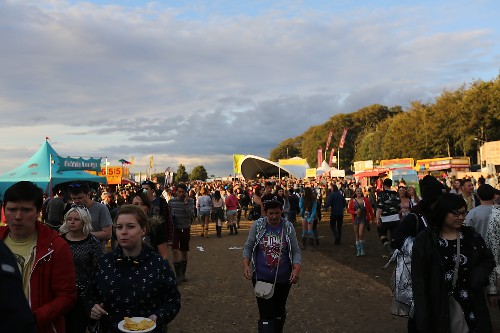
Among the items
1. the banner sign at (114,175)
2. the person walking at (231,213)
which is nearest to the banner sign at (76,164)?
the person walking at (231,213)

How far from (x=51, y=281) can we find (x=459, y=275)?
276cm

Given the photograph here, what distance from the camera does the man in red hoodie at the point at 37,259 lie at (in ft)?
8.32

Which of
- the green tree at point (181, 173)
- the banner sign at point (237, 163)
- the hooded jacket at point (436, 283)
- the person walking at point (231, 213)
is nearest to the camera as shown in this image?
the hooded jacket at point (436, 283)

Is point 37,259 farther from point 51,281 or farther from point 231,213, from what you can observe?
point 231,213

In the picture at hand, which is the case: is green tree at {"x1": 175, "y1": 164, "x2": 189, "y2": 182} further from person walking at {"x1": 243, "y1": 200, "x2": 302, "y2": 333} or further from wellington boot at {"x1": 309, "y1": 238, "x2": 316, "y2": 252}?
person walking at {"x1": 243, "y1": 200, "x2": 302, "y2": 333}

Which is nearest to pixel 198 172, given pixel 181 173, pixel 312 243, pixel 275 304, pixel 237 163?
pixel 181 173

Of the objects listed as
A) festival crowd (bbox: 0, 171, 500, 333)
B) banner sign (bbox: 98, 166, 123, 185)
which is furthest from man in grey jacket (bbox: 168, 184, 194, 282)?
banner sign (bbox: 98, 166, 123, 185)

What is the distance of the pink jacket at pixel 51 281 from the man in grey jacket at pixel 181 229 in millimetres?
6289

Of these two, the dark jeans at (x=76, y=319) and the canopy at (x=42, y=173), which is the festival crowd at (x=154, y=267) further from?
the canopy at (x=42, y=173)

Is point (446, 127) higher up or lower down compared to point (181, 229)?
higher up

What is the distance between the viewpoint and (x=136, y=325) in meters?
2.52

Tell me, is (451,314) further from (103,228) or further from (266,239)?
(103,228)

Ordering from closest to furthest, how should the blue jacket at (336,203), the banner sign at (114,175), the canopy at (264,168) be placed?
the blue jacket at (336,203) → the banner sign at (114,175) → the canopy at (264,168)

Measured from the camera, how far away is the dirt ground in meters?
5.96
